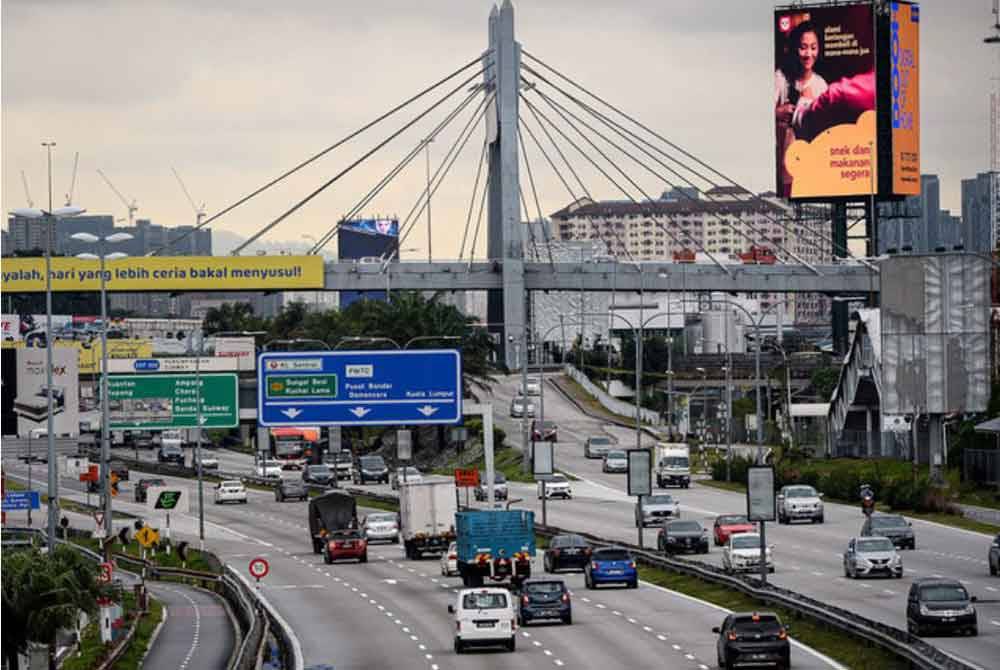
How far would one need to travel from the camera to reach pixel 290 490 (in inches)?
4862

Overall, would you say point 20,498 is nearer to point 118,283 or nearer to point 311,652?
point 311,652

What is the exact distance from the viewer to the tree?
46156 mm

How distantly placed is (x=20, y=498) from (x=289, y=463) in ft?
243

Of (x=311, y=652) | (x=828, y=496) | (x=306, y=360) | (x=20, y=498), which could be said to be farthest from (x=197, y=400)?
(x=311, y=652)

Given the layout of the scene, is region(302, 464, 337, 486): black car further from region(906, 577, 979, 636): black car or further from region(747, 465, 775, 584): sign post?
region(906, 577, 979, 636): black car

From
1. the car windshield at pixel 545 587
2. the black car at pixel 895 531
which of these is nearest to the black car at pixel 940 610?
the car windshield at pixel 545 587

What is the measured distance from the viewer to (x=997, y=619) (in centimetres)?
5225

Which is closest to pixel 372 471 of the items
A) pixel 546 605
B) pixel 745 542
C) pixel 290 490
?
pixel 290 490

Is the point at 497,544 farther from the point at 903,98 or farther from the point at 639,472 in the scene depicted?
the point at 903,98

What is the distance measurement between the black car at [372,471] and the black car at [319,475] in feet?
7.21

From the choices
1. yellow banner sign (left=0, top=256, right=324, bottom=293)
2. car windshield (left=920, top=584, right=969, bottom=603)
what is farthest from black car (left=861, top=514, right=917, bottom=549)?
yellow banner sign (left=0, top=256, right=324, bottom=293)

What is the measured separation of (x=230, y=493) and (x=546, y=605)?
68445 millimetres

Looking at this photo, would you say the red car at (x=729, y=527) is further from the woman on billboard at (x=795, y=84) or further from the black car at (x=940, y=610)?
the woman on billboard at (x=795, y=84)

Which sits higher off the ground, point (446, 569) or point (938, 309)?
point (938, 309)
